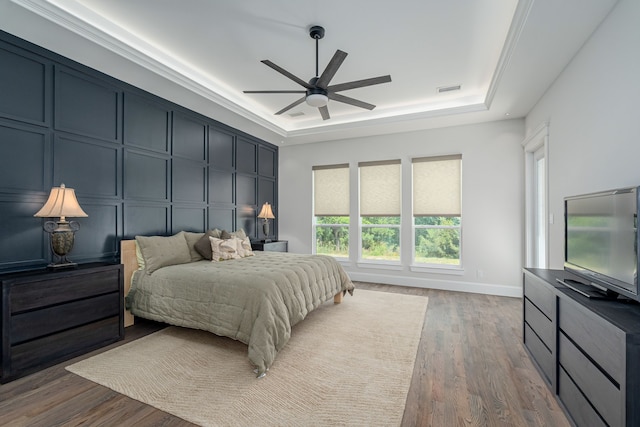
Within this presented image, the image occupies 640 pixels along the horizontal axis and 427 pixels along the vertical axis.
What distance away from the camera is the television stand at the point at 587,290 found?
1.76 m

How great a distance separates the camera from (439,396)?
2.02m

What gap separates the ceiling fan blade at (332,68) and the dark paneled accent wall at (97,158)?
2.38m

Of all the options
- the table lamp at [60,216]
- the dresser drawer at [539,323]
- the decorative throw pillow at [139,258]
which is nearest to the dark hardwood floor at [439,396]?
the dresser drawer at [539,323]

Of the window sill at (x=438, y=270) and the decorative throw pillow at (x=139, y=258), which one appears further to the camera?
the window sill at (x=438, y=270)

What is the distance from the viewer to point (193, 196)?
434 cm

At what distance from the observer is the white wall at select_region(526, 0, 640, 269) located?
193 cm

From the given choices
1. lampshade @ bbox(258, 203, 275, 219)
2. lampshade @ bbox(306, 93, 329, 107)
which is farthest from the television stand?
lampshade @ bbox(258, 203, 275, 219)

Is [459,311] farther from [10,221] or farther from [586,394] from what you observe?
[10,221]

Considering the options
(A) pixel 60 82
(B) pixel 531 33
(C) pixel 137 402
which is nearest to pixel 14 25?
(A) pixel 60 82

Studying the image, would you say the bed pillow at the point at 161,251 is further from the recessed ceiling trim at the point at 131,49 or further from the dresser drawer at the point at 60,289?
the recessed ceiling trim at the point at 131,49

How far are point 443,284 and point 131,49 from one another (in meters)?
5.21

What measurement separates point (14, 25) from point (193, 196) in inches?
94.5

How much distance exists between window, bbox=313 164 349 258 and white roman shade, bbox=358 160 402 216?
342 mm

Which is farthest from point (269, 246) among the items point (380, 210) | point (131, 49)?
point (131, 49)
